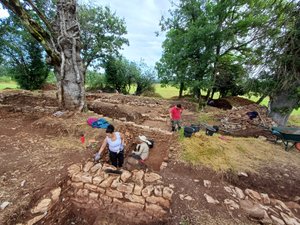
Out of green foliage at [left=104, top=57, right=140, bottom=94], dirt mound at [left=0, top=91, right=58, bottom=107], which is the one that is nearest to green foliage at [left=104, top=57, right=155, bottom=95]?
green foliage at [left=104, top=57, right=140, bottom=94]

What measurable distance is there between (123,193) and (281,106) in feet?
26.1

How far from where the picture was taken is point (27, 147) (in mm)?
3951

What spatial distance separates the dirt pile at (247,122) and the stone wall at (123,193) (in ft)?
16.9

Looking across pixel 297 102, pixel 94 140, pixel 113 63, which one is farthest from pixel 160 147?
pixel 113 63

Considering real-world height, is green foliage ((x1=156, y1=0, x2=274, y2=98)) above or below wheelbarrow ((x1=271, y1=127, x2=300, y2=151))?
above

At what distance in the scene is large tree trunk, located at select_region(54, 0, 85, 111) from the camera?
17.7ft

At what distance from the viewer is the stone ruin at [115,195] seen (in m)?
2.81

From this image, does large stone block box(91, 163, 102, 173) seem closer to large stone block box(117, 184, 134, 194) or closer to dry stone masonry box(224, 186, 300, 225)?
large stone block box(117, 184, 134, 194)

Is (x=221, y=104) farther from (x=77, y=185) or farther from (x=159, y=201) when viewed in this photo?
(x=77, y=185)

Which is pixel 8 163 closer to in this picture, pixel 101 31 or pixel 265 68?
pixel 265 68

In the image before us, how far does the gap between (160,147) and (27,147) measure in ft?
12.5

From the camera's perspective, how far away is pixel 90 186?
312 centimetres

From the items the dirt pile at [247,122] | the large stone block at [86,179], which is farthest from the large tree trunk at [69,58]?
the dirt pile at [247,122]

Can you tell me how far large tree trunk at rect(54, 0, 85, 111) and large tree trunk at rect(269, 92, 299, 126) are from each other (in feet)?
28.3
